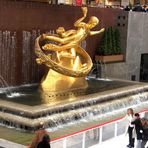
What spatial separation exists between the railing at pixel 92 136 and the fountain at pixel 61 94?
1.79ft

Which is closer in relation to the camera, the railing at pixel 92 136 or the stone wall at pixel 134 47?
the railing at pixel 92 136

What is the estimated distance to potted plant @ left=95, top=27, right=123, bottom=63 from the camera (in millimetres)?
15867

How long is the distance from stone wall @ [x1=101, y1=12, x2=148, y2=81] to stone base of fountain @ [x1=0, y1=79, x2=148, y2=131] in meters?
3.21

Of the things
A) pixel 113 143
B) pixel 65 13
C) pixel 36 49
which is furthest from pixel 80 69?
pixel 113 143

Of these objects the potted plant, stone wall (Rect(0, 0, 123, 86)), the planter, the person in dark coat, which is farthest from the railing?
the potted plant

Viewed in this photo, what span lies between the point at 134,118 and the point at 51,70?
4196 mm

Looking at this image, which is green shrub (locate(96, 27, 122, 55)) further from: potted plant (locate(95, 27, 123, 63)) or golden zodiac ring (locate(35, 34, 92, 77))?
golden zodiac ring (locate(35, 34, 92, 77))

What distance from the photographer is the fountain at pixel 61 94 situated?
9133 millimetres

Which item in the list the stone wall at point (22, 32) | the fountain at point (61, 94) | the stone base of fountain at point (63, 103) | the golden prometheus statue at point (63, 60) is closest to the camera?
the stone base of fountain at point (63, 103)

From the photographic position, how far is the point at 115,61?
16266 millimetres

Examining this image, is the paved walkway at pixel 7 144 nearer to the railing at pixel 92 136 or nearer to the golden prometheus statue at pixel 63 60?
the railing at pixel 92 136

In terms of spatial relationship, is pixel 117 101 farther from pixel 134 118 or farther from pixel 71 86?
pixel 134 118

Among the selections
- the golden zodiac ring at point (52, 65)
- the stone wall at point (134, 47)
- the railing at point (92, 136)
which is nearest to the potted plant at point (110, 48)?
the stone wall at point (134, 47)

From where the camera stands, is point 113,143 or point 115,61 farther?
point 115,61
